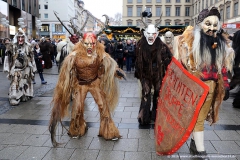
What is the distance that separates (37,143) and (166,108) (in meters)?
2.07

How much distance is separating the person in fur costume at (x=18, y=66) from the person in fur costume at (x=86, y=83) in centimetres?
287

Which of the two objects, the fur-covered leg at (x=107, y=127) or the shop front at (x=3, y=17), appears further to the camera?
the shop front at (x=3, y=17)

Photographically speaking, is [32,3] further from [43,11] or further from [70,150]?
[43,11]

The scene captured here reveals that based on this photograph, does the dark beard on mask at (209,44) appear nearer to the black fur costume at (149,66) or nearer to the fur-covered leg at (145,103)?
the black fur costume at (149,66)

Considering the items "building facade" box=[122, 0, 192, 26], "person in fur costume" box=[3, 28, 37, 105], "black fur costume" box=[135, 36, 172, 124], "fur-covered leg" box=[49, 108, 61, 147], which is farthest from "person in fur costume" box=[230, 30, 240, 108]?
"building facade" box=[122, 0, 192, 26]

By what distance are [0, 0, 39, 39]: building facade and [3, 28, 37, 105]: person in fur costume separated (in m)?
13.5

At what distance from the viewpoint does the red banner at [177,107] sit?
8.89 ft

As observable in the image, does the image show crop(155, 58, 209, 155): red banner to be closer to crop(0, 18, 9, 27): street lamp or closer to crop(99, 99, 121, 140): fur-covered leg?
crop(99, 99, 121, 140): fur-covered leg

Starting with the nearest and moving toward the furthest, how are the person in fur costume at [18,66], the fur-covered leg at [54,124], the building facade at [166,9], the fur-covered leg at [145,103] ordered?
the fur-covered leg at [54,124]
the fur-covered leg at [145,103]
the person in fur costume at [18,66]
the building facade at [166,9]

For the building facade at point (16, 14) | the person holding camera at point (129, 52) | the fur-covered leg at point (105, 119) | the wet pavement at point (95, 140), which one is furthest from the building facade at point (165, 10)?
the fur-covered leg at point (105, 119)

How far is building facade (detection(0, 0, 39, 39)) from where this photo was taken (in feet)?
73.2

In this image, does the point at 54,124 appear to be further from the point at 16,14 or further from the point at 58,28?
the point at 58,28

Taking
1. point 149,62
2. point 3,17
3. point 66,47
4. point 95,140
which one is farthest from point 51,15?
point 95,140

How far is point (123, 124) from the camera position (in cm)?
485
